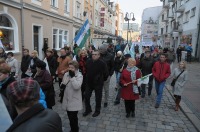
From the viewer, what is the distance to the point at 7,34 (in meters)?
11.6

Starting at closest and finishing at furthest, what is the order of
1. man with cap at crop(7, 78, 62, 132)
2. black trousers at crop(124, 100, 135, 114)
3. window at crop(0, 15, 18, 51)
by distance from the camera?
man with cap at crop(7, 78, 62, 132) < black trousers at crop(124, 100, 135, 114) < window at crop(0, 15, 18, 51)

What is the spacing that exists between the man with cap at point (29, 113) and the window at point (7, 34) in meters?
10.5

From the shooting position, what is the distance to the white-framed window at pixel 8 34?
11.1m

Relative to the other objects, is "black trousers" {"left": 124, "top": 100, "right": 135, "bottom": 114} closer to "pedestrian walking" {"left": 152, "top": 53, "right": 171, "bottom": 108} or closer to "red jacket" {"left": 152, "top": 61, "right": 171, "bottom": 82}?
"pedestrian walking" {"left": 152, "top": 53, "right": 171, "bottom": 108}

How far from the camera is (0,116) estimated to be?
173 cm

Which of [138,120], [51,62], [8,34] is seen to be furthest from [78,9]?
[138,120]

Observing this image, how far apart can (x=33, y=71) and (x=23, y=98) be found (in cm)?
400

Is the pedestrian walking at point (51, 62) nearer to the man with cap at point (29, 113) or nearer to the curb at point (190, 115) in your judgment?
the curb at point (190, 115)

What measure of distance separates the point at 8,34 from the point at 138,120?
9781 millimetres

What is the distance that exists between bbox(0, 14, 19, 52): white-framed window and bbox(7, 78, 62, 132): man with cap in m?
10.6

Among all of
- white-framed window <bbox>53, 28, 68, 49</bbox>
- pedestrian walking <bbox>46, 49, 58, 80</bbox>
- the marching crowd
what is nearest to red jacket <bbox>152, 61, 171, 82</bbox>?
the marching crowd

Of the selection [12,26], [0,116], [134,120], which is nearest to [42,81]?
[0,116]

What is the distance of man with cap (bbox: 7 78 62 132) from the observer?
5.07 feet

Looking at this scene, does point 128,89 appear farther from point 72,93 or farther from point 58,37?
point 58,37
